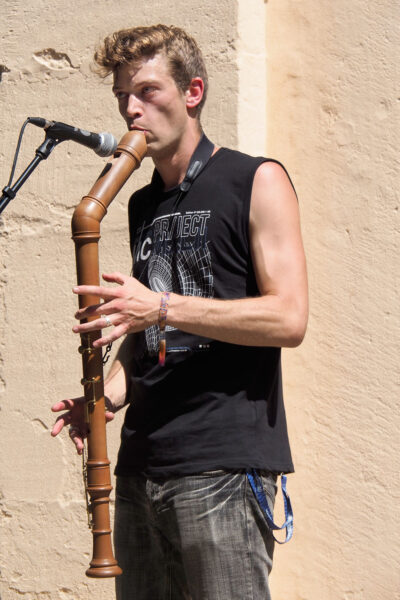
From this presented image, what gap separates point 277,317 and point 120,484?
56cm

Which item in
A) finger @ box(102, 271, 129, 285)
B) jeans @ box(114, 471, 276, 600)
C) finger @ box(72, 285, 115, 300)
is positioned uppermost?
finger @ box(102, 271, 129, 285)

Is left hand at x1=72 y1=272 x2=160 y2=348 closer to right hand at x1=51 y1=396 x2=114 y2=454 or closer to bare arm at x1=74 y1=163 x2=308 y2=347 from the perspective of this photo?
bare arm at x1=74 y1=163 x2=308 y2=347

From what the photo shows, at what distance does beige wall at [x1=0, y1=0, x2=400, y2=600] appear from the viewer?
2.76 metres

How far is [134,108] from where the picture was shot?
6.91 ft

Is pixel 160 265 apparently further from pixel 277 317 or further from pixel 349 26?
pixel 349 26

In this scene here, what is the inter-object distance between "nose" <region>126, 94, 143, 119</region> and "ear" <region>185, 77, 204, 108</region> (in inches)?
5.7

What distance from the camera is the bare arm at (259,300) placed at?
70.6 inches

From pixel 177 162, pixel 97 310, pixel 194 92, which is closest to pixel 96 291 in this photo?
pixel 97 310

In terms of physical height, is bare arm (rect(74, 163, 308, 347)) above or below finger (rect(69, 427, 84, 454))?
above

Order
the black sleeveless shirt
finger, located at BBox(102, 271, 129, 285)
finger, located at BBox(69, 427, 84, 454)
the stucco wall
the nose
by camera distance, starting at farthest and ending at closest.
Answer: the stucco wall, the nose, finger, located at BBox(69, 427, 84, 454), the black sleeveless shirt, finger, located at BBox(102, 271, 129, 285)

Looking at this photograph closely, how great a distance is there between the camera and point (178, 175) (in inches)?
84.1

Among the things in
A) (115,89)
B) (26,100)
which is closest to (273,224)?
(115,89)

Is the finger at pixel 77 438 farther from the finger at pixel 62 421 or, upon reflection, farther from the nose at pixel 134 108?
the nose at pixel 134 108

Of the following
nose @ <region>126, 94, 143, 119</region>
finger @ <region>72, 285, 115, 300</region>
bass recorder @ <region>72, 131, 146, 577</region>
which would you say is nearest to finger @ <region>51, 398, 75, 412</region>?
bass recorder @ <region>72, 131, 146, 577</region>
